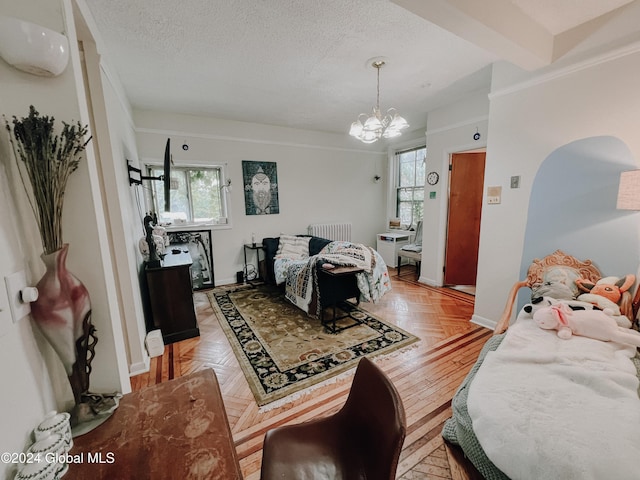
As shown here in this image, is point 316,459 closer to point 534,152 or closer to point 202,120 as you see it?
point 534,152

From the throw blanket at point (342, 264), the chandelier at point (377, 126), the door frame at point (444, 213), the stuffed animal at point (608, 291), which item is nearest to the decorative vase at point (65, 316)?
the throw blanket at point (342, 264)

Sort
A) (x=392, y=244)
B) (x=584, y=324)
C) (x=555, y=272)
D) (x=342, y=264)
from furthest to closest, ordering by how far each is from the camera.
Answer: (x=392, y=244) → (x=342, y=264) → (x=555, y=272) → (x=584, y=324)

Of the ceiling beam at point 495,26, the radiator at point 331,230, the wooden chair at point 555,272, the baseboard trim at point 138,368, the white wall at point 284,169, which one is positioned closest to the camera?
the ceiling beam at point 495,26

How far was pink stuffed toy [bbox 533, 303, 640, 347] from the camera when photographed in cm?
156

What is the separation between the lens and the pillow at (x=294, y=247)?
164 inches

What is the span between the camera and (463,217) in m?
3.96

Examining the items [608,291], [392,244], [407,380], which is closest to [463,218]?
[392,244]

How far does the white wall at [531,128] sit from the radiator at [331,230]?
282 centimetres

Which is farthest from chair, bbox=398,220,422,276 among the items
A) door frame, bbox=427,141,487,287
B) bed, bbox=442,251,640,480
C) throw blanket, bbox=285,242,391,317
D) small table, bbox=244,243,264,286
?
bed, bbox=442,251,640,480

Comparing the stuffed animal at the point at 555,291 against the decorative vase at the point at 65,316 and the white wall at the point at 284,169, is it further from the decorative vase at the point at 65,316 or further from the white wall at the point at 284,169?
the white wall at the point at 284,169

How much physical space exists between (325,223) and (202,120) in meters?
2.75

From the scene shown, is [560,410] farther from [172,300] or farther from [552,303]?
[172,300]

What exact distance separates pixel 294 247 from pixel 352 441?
3293 millimetres

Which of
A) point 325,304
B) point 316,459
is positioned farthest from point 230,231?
point 316,459
